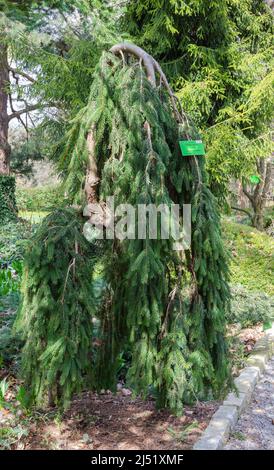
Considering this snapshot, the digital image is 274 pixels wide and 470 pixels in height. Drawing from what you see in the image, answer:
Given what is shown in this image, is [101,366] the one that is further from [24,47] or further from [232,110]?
[24,47]

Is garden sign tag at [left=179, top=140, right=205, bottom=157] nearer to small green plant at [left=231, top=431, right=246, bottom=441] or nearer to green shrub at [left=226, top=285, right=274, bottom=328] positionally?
small green plant at [left=231, top=431, right=246, bottom=441]

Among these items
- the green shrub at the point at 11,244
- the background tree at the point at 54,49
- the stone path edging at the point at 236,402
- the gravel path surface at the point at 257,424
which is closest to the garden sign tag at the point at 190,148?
the stone path edging at the point at 236,402

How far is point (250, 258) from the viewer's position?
22.5 ft

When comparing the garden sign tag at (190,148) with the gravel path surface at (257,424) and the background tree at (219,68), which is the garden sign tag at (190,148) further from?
the background tree at (219,68)

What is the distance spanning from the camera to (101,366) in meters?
2.78

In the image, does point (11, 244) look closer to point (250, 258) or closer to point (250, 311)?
point (250, 258)

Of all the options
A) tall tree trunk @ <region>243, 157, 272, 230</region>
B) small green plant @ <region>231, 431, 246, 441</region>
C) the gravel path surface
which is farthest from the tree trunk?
small green plant @ <region>231, 431, 246, 441</region>

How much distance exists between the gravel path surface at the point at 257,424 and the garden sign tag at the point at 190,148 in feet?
5.79

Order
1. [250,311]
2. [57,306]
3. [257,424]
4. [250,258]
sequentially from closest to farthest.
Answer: [57,306] → [257,424] → [250,311] → [250,258]

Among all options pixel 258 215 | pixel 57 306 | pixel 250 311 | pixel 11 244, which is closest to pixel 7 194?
pixel 11 244

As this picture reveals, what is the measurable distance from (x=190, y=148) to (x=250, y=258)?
4747 millimetres

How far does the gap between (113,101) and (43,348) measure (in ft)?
4.70
